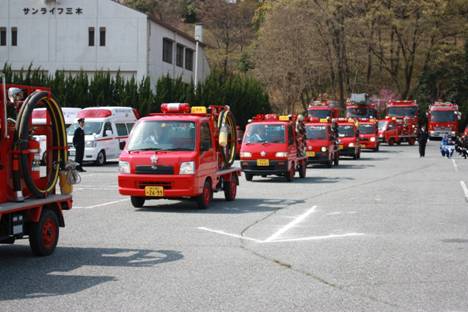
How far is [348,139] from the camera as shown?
141ft

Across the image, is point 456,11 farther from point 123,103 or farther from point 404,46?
point 123,103

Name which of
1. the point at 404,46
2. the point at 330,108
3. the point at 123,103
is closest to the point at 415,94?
the point at 404,46

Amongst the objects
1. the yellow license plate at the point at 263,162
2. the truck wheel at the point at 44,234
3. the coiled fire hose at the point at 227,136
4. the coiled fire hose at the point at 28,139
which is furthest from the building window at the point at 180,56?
the truck wheel at the point at 44,234

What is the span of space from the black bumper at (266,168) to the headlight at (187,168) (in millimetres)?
9607

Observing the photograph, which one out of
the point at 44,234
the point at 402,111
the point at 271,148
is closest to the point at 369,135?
the point at 402,111

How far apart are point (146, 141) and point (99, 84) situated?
28624mm

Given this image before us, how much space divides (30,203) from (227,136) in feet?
29.7

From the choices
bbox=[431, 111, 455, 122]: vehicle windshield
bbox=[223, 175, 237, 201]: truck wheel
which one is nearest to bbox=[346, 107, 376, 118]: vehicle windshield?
bbox=[431, 111, 455, 122]: vehicle windshield

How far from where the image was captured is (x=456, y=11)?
75.9 metres

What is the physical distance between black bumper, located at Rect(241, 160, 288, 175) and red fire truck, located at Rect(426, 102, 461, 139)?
1819 inches

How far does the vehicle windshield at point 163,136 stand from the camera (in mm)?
17031

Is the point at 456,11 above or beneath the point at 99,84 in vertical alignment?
above

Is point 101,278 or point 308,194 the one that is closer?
point 101,278

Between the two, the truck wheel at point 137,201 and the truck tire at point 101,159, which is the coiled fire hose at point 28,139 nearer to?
the truck wheel at point 137,201
